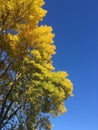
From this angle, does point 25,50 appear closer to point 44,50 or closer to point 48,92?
point 44,50

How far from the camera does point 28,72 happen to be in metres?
25.7

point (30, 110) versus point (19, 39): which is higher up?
point (19, 39)

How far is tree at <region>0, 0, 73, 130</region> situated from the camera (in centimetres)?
2511

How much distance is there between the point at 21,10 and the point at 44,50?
11.0ft

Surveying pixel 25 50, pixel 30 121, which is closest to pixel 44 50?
pixel 25 50

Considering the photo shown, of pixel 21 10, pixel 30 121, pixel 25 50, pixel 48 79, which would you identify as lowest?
pixel 30 121

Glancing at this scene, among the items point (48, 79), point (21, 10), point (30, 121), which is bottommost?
point (30, 121)

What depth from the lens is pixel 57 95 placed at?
2514 cm

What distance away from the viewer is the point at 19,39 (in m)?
26.6

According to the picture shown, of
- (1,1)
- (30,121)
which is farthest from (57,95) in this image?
(1,1)

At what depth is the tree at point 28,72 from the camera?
25.1m

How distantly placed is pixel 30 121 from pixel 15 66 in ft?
13.4

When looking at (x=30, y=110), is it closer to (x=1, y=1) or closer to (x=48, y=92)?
(x=48, y=92)

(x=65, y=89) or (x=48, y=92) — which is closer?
(x=48, y=92)
